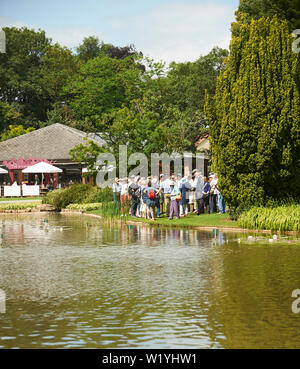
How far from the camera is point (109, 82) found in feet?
274

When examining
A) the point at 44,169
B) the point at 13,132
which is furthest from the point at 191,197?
the point at 13,132

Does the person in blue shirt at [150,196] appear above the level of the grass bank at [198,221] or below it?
above

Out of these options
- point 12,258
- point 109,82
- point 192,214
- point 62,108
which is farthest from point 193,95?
point 12,258

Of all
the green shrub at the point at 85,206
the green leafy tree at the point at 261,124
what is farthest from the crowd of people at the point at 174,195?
the green shrub at the point at 85,206

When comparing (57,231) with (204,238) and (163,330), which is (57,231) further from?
(163,330)

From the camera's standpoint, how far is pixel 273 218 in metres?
24.4

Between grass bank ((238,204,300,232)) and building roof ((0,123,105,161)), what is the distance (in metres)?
41.8

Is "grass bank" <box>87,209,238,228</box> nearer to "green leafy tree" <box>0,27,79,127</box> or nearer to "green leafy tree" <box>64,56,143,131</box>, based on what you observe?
"green leafy tree" <box>64,56,143,131</box>

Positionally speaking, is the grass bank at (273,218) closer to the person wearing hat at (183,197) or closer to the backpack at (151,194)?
the backpack at (151,194)

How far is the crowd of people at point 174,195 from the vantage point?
30531mm

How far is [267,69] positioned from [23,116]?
6658 centimetres

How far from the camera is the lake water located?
363 inches

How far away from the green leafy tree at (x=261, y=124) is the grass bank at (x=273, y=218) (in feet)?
3.55
